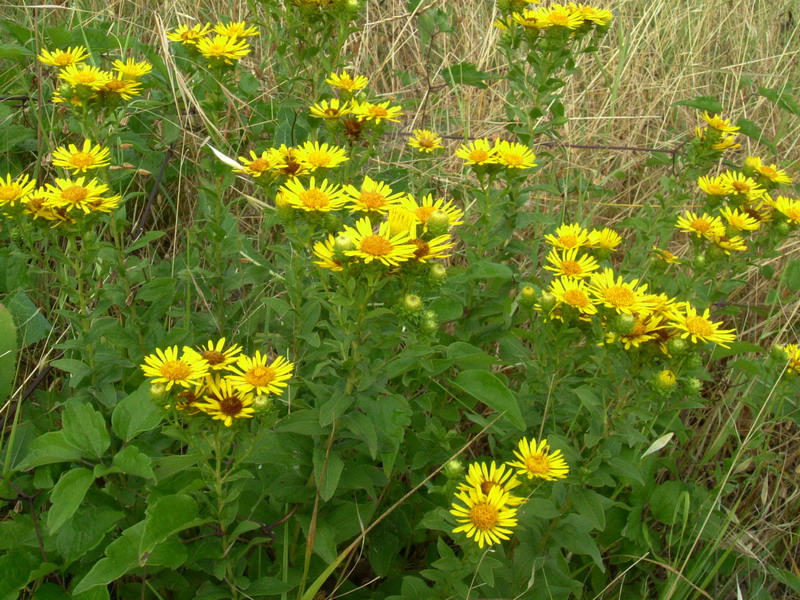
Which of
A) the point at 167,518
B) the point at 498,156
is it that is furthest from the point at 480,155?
the point at 167,518

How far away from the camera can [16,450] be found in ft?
6.16

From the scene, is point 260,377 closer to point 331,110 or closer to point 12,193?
point 12,193

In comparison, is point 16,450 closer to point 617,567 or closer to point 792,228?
point 617,567

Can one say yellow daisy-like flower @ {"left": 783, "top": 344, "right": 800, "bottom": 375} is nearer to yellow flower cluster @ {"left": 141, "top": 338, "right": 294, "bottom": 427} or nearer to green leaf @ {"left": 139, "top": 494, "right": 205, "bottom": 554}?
yellow flower cluster @ {"left": 141, "top": 338, "right": 294, "bottom": 427}

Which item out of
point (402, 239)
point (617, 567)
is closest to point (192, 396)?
point (402, 239)

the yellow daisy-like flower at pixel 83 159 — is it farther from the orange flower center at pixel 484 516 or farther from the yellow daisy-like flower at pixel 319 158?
the orange flower center at pixel 484 516

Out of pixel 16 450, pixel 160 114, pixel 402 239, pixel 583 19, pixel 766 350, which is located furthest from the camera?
pixel 160 114

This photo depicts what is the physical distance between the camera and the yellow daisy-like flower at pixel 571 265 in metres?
1.96

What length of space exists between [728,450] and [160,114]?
7.84 ft

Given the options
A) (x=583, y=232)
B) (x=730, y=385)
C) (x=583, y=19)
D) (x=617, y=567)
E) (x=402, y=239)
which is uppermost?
(x=583, y=19)

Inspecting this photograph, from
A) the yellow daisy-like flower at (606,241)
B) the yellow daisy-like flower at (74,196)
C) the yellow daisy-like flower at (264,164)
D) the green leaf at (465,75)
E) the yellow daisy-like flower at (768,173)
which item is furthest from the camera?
the green leaf at (465,75)

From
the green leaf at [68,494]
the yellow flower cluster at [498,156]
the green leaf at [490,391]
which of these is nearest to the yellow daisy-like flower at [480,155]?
the yellow flower cluster at [498,156]

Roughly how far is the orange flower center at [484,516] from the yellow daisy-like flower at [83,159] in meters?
1.28

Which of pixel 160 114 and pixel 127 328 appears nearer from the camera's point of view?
pixel 127 328
